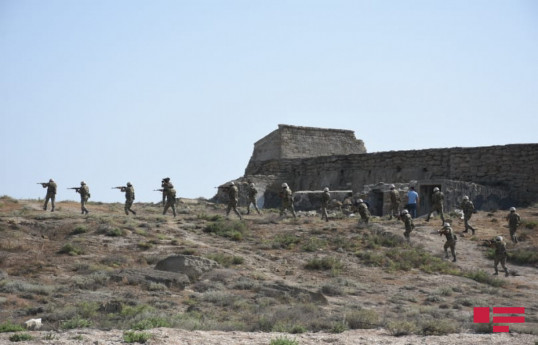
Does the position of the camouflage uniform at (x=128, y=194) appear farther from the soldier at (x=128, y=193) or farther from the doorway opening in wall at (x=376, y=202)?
the doorway opening in wall at (x=376, y=202)

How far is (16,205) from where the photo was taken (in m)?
35.3

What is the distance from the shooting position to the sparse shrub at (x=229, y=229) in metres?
29.6

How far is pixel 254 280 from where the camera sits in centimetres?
2297

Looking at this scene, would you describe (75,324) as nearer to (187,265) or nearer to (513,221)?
(187,265)

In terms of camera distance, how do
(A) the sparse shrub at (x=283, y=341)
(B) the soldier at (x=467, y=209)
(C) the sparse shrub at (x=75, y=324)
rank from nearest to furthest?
(A) the sparse shrub at (x=283, y=341) < (C) the sparse shrub at (x=75, y=324) < (B) the soldier at (x=467, y=209)

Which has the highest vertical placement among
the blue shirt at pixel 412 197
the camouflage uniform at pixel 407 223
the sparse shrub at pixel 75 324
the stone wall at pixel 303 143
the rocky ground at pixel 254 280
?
the stone wall at pixel 303 143

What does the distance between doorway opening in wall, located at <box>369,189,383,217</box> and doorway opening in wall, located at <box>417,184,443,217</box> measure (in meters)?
1.82

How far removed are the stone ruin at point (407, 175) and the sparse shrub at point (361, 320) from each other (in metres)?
17.9

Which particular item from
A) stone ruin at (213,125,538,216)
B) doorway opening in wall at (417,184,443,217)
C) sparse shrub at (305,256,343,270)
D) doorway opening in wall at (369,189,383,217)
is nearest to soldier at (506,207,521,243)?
stone ruin at (213,125,538,216)

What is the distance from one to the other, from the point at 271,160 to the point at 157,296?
2779 centimetres

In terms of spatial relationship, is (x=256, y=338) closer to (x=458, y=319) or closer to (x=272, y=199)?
(x=458, y=319)

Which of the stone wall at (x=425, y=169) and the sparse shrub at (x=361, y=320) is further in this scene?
Result: the stone wall at (x=425, y=169)

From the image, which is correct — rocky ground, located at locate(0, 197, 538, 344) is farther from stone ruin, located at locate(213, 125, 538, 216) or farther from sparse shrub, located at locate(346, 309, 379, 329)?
stone ruin, located at locate(213, 125, 538, 216)

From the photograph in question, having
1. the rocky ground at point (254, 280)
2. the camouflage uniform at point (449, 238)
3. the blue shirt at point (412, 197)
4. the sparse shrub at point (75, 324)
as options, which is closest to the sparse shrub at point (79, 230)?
the rocky ground at point (254, 280)
